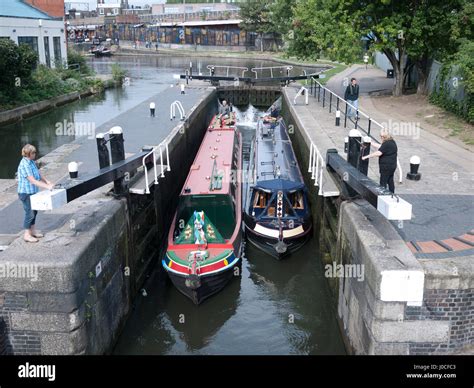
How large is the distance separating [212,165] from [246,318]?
222 inches

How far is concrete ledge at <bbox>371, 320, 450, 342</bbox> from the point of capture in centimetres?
780

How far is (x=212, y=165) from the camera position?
1571 cm

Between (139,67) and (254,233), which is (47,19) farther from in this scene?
(254,233)

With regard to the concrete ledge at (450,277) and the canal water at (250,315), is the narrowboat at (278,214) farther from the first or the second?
the concrete ledge at (450,277)

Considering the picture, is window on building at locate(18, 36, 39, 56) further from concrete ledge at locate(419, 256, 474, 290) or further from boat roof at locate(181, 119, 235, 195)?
concrete ledge at locate(419, 256, 474, 290)

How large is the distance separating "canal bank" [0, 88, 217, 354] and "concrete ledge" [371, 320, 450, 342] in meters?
4.76

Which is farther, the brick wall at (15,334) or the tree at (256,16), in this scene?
the tree at (256,16)

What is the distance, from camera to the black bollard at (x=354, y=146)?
1140 cm

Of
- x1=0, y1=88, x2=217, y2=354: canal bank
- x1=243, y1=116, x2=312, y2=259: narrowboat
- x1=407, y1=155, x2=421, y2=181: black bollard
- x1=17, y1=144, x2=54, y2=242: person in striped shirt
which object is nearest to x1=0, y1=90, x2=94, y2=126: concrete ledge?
x1=0, y1=88, x2=217, y2=354: canal bank

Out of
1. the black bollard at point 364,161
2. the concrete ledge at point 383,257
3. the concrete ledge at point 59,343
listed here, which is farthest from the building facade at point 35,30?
the concrete ledge at point 383,257

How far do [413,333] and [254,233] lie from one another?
21.7ft

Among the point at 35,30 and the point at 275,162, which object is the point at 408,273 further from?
the point at 35,30

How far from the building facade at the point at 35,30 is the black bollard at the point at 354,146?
31.5 metres

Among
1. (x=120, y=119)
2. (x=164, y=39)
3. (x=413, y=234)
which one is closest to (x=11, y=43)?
(x=120, y=119)
